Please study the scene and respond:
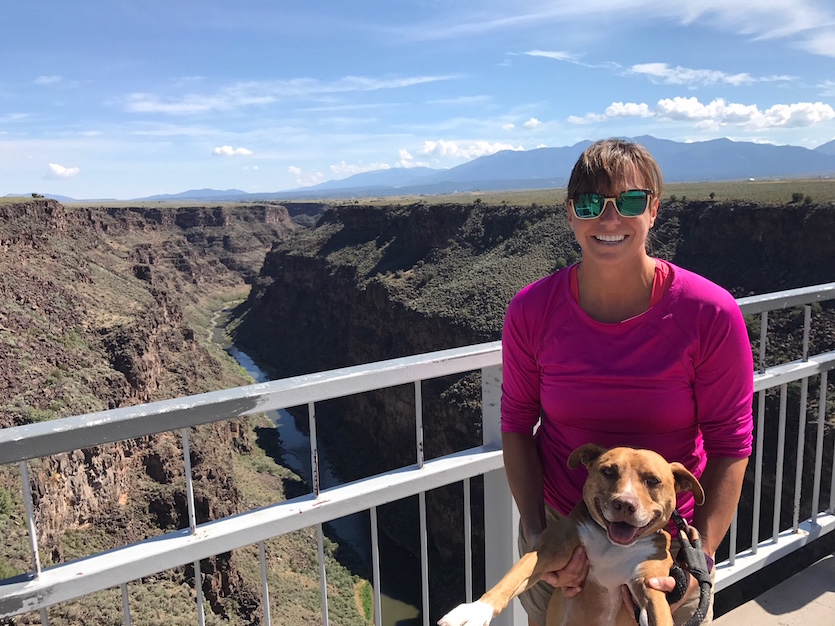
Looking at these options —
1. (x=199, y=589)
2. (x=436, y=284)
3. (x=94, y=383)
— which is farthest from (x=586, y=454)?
(x=436, y=284)

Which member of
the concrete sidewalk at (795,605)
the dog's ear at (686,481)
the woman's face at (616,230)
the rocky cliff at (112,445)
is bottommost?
the rocky cliff at (112,445)

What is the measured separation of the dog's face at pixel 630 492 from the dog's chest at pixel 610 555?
50 mm

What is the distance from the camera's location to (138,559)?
6.30ft

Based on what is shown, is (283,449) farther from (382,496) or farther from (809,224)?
(382,496)

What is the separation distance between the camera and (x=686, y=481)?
1873 millimetres

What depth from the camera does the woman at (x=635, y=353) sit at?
191cm

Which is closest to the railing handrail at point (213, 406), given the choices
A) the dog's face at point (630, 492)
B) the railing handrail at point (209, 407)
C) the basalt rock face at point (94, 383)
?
the railing handrail at point (209, 407)

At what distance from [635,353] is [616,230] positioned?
0.37 meters

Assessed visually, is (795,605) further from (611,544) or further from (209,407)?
(209,407)

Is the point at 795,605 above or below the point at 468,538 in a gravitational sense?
below

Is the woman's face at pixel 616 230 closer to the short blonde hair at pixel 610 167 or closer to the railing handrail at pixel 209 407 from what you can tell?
the short blonde hair at pixel 610 167

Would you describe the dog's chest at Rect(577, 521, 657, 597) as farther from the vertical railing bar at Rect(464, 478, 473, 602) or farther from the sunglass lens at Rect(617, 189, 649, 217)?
the sunglass lens at Rect(617, 189, 649, 217)

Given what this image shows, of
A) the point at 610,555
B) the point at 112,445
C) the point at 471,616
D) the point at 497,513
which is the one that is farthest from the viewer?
the point at 112,445

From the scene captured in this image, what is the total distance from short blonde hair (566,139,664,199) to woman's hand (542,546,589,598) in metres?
1.07
